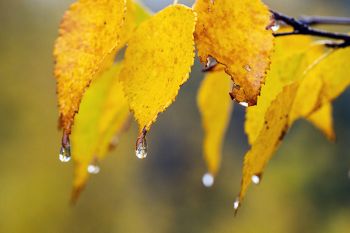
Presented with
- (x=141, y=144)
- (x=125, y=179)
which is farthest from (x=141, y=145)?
(x=125, y=179)

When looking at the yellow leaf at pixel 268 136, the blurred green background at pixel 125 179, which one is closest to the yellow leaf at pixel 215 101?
the yellow leaf at pixel 268 136

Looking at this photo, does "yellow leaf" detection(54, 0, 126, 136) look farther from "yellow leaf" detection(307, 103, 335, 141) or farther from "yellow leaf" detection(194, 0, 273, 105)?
"yellow leaf" detection(307, 103, 335, 141)

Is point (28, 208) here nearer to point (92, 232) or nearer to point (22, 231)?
point (22, 231)

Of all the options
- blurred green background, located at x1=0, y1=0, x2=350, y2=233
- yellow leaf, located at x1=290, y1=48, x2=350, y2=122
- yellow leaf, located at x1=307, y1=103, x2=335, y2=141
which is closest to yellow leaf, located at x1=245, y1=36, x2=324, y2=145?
yellow leaf, located at x1=290, y1=48, x2=350, y2=122

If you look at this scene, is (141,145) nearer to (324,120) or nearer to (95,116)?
(95,116)

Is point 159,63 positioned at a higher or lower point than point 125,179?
higher
